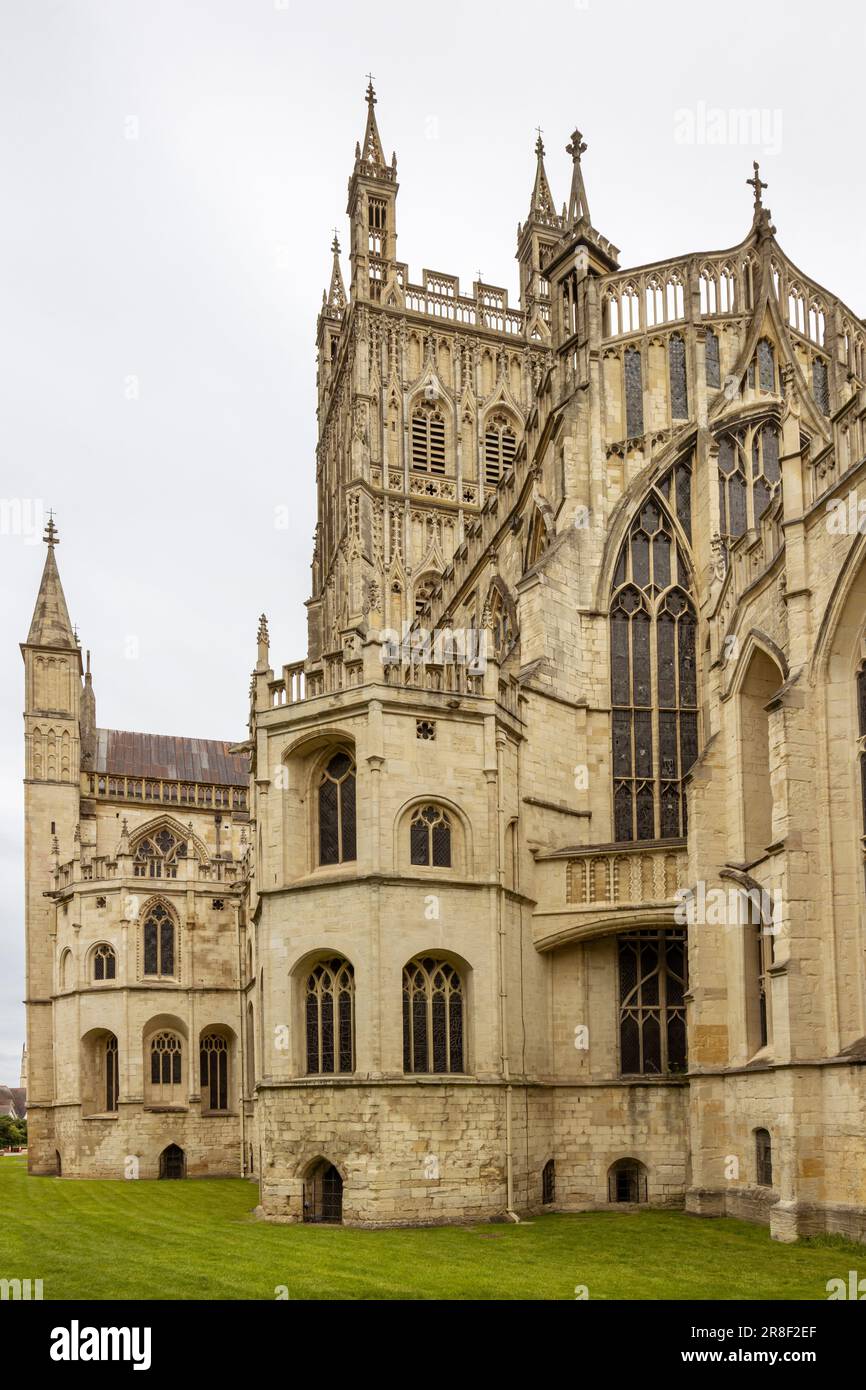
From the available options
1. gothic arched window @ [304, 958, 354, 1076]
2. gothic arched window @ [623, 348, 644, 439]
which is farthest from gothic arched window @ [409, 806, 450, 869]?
gothic arched window @ [623, 348, 644, 439]

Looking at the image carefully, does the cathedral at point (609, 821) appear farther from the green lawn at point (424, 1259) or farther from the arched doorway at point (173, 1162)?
the arched doorway at point (173, 1162)

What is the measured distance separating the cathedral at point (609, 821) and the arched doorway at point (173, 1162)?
17.5 metres

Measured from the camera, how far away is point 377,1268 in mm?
19906

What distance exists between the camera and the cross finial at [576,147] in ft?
125

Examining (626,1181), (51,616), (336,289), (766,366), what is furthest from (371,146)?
(626,1181)

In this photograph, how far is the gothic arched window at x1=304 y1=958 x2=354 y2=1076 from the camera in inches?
1083

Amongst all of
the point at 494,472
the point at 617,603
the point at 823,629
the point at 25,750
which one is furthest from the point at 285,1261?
the point at 494,472

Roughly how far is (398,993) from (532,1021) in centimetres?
414

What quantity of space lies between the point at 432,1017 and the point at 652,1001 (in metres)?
6.14

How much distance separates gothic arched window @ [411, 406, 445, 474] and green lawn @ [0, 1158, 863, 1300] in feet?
142

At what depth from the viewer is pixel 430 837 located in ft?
93.0

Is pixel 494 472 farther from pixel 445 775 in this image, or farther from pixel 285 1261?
pixel 285 1261

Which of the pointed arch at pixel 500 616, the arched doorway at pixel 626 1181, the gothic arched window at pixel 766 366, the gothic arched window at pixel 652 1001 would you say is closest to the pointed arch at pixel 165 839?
the pointed arch at pixel 500 616

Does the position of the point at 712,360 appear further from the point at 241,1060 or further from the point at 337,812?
the point at 241,1060
